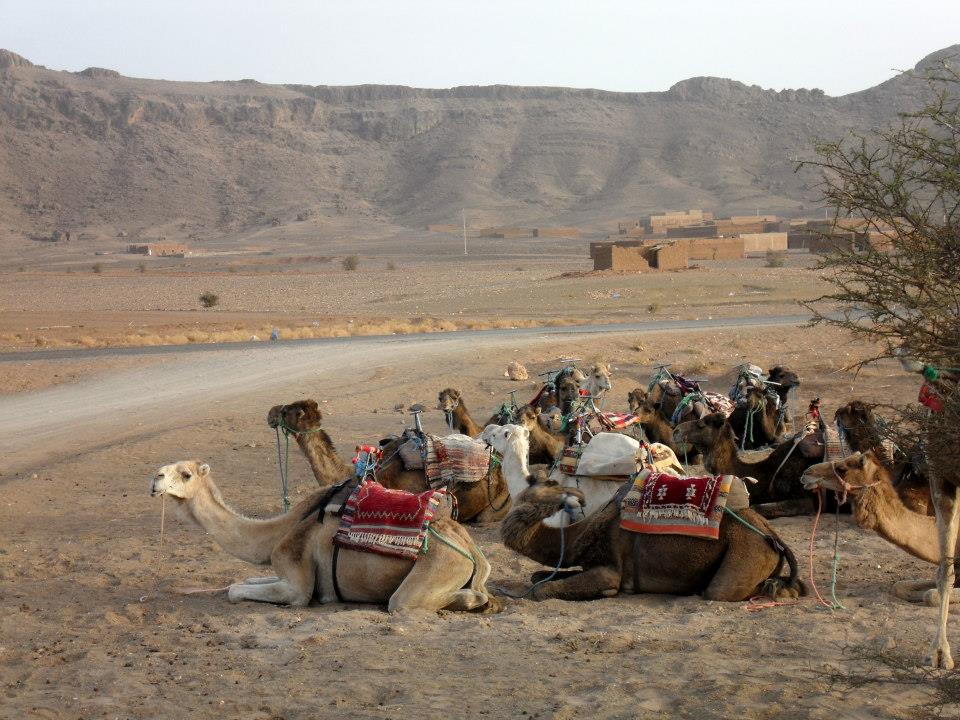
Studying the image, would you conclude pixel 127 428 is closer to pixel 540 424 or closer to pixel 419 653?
pixel 540 424

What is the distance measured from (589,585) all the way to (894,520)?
202 cm

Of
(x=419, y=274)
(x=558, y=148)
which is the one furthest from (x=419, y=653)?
(x=558, y=148)

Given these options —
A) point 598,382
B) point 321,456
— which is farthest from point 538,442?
point 598,382

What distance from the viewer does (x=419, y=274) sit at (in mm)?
73625

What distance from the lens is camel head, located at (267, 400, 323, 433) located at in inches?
428

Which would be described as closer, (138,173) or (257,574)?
(257,574)

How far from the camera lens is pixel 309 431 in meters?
10.9

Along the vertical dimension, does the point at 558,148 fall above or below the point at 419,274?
above

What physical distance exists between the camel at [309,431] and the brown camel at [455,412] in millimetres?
1989

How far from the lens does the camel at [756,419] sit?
13.3 metres

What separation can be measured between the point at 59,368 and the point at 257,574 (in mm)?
19171

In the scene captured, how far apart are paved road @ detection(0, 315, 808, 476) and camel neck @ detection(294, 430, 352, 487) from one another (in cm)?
611

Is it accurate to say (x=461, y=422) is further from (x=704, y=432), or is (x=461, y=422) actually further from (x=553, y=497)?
(x=553, y=497)

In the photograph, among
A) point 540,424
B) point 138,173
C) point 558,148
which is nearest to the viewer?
point 540,424
